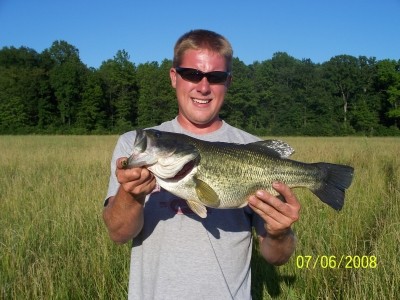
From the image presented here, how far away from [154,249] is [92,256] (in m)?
2.45

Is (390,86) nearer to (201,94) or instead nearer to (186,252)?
Answer: (201,94)

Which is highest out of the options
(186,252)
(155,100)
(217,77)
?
(155,100)

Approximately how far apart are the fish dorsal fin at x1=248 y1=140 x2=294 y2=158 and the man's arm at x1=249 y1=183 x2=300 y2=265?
1.05ft

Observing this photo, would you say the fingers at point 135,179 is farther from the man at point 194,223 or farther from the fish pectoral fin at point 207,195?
the fish pectoral fin at point 207,195

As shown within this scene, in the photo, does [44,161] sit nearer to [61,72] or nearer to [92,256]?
[92,256]

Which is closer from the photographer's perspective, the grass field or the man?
the man

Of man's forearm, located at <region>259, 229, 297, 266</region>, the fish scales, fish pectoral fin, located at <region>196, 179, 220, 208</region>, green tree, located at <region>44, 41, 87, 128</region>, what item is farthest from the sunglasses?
green tree, located at <region>44, 41, 87, 128</region>

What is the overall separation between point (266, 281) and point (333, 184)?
84.1 inches

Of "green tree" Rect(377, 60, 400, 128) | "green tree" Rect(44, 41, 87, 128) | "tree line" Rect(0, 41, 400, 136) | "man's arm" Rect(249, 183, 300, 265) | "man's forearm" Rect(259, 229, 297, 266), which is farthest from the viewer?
"green tree" Rect(377, 60, 400, 128)

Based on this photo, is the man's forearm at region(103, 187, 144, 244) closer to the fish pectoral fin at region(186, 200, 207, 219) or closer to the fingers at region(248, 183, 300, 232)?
the fish pectoral fin at region(186, 200, 207, 219)

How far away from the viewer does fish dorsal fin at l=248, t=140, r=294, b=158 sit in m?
2.76

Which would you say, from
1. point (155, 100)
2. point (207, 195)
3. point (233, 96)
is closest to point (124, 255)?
point (207, 195)

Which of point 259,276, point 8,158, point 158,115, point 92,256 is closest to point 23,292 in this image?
point 92,256

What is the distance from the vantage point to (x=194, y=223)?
2.58 metres
